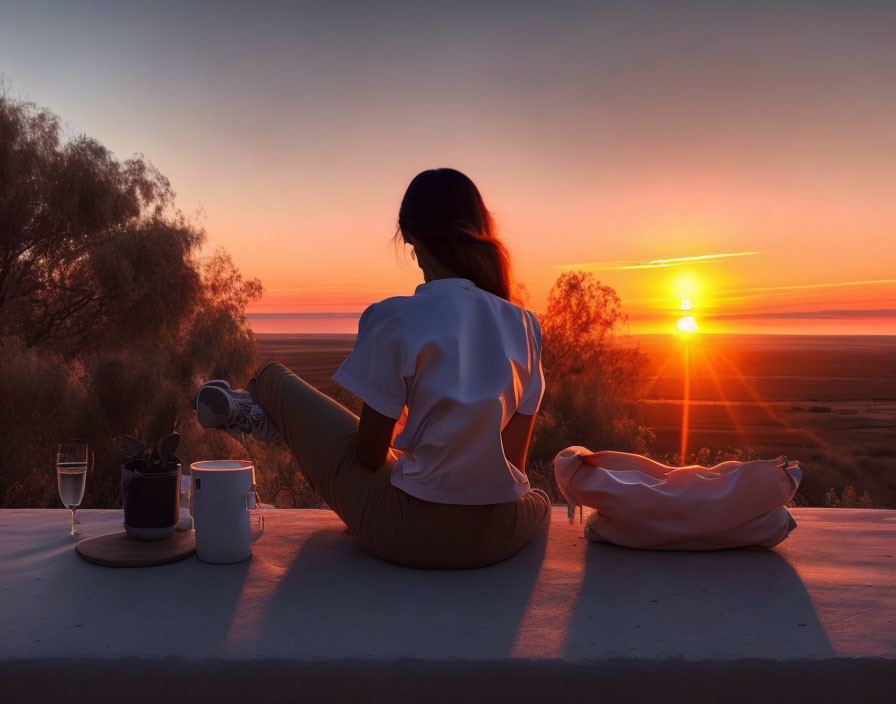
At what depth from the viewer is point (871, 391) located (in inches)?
1022

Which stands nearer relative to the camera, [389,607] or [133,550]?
[389,607]

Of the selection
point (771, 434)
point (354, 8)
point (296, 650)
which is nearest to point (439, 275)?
point (296, 650)

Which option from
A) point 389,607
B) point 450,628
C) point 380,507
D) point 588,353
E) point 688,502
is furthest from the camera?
point 588,353

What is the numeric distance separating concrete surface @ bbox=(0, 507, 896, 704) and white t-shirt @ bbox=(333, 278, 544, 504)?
29 centimetres

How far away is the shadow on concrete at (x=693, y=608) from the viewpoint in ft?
4.40

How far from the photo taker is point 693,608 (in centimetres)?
154

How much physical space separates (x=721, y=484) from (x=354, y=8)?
19.4 feet

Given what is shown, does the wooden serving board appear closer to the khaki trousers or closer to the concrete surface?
the concrete surface

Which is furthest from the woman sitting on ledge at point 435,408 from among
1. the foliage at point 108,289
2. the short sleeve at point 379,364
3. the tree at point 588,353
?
the tree at point 588,353

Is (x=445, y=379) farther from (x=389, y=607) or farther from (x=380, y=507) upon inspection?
(x=389, y=607)

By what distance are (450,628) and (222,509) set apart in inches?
28.2

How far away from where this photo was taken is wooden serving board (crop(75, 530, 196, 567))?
5.73 feet

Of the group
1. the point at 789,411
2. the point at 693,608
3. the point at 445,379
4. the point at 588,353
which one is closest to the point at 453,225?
the point at 445,379

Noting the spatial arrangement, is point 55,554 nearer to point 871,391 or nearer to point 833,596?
point 833,596
